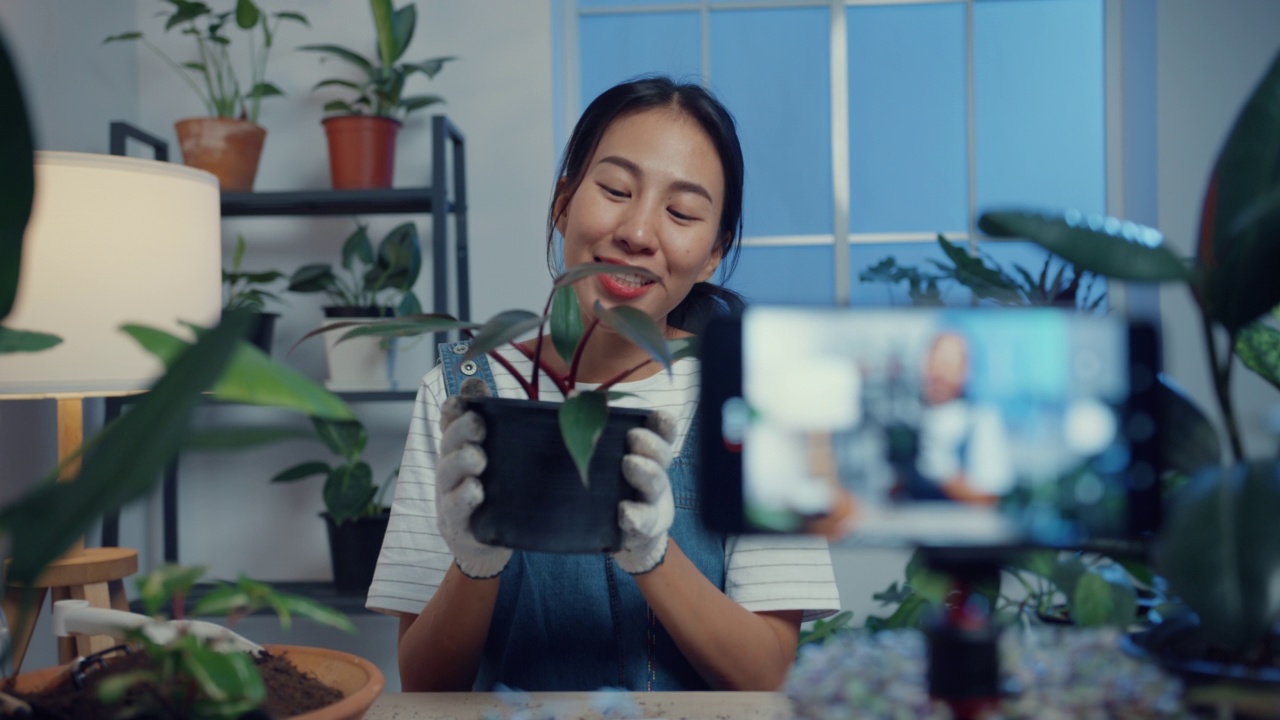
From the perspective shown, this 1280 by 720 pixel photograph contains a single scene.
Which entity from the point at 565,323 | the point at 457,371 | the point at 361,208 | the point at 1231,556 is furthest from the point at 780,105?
the point at 1231,556

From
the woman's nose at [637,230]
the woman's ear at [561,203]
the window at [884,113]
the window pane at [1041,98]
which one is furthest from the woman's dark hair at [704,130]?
the window pane at [1041,98]

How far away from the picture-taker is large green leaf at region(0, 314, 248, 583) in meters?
0.30

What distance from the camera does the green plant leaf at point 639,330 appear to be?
47 centimetres

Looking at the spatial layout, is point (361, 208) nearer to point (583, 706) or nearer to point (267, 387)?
point (583, 706)

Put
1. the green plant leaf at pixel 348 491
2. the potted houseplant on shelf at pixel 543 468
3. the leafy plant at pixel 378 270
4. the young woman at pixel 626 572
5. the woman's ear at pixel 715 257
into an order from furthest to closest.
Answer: the leafy plant at pixel 378 270, the green plant leaf at pixel 348 491, the woman's ear at pixel 715 257, the young woman at pixel 626 572, the potted houseplant on shelf at pixel 543 468

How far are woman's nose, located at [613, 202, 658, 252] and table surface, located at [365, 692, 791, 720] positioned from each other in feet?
1.67

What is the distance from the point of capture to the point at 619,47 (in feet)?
8.38

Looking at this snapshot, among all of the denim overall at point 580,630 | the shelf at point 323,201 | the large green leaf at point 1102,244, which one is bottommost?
the denim overall at point 580,630

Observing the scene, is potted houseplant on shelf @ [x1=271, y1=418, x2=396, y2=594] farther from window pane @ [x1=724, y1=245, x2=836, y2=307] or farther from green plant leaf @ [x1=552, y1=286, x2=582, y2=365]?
green plant leaf @ [x1=552, y1=286, x2=582, y2=365]

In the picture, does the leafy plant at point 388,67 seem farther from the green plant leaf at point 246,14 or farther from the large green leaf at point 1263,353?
the large green leaf at point 1263,353

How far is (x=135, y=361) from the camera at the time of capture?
1072mm

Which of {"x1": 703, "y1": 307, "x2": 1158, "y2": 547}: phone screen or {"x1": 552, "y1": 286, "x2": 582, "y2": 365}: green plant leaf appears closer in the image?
{"x1": 703, "y1": 307, "x2": 1158, "y2": 547}: phone screen

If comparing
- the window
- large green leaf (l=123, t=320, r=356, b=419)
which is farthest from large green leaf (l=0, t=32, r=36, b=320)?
the window

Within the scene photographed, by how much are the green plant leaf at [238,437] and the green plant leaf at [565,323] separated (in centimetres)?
24
